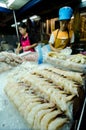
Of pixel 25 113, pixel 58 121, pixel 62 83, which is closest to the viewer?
pixel 58 121

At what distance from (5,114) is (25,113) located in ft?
0.68

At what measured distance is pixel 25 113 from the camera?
3.27 feet

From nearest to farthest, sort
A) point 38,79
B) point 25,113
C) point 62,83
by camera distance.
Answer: point 25,113, point 62,83, point 38,79

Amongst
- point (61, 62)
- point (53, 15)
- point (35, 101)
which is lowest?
point (35, 101)

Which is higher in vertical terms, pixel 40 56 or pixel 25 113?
pixel 40 56

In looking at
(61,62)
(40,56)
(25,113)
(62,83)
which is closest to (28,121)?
(25,113)

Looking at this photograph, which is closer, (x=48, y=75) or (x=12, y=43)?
(x=48, y=75)

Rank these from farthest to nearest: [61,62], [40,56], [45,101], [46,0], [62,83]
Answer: [46,0] → [40,56] → [61,62] → [62,83] → [45,101]

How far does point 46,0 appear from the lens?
404cm

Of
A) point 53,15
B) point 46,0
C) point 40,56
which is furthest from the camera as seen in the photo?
point 53,15

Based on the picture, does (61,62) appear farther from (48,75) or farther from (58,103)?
(58,103)

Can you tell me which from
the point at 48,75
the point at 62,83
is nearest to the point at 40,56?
the point at 48,75

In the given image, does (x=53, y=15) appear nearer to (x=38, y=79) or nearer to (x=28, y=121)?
(x=38, y=79)

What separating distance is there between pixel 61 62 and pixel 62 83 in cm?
52
